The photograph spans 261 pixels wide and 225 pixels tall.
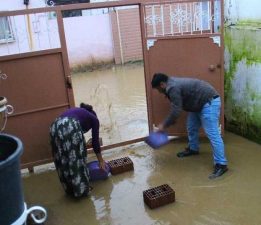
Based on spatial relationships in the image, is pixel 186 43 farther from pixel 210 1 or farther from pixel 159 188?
pixel 159 188

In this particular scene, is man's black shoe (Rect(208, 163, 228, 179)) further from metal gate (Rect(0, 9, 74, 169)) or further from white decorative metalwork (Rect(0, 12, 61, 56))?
white decorative metalwork (Rect(0, 12, 61, 56))

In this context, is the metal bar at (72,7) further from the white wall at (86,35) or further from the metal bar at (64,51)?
the white wall at (86,35)

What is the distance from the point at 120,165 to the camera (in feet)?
16.3

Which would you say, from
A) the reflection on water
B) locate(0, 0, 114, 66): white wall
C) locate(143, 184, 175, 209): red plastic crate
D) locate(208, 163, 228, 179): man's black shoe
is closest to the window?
the reflection on water

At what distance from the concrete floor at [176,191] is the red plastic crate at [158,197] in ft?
0.23

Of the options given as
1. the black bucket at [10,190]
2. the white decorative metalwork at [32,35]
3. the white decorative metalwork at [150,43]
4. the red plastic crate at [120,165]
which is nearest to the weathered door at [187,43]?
the white decorative metalwork at [150,43]

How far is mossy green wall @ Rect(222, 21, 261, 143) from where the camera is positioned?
17.3ft

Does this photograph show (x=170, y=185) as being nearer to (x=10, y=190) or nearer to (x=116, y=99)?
(x=10, y=190)

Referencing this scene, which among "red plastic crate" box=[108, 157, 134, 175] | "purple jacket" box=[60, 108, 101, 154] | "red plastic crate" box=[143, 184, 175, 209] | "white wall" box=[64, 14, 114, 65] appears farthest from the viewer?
"white wall" box=[64, 14, 114, 65]

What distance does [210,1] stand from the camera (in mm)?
5230

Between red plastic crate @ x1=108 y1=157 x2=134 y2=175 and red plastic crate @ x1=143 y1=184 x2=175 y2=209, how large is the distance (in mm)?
838

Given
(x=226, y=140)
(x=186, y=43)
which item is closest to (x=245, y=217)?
(x=226, y=140)

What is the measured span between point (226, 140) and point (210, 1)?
2.20m

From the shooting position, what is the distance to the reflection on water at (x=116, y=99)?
6.61 m
